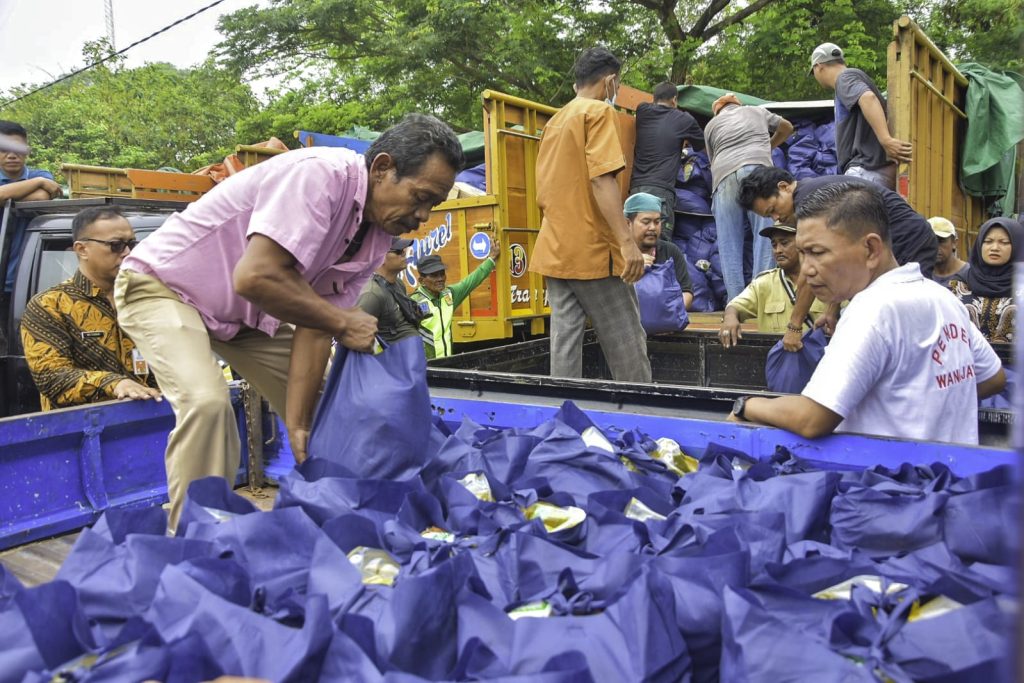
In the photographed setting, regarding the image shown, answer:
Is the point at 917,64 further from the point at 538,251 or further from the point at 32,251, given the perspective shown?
the point at 32,251

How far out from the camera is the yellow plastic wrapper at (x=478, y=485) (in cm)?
217

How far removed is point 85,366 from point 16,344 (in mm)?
961

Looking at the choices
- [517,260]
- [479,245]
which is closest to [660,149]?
[517,260]

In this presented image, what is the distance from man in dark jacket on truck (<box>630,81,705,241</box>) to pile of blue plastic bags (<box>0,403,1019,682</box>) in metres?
5.26

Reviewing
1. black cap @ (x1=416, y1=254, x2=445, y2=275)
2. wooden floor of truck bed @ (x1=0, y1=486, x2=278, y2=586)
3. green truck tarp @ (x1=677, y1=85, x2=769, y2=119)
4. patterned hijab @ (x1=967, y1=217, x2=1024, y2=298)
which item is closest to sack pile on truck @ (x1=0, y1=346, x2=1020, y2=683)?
wooden floor of truck bed @ (x1=0, y1=486, x2=278, y2=586)

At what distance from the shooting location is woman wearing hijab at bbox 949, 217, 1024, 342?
5.02 meters

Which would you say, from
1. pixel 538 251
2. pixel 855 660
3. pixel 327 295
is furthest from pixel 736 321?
pixel 855 660

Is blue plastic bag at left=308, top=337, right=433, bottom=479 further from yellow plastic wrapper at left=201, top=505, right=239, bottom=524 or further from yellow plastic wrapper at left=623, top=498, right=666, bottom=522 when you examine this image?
yellow plastic wrapper at left=623, top=498, right=666, bottom=522

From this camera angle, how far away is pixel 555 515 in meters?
1.95

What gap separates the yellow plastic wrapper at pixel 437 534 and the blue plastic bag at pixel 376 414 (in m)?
0.36

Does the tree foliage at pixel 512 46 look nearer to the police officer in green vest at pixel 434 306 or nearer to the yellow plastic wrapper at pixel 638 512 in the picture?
the police officer in green vest at pixel 434 306

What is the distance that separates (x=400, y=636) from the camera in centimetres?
139

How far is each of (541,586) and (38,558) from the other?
5.43ft

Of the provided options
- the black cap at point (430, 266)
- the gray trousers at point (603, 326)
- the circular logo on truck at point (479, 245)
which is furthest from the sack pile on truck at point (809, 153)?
the gray trousers at point (603, 326)
